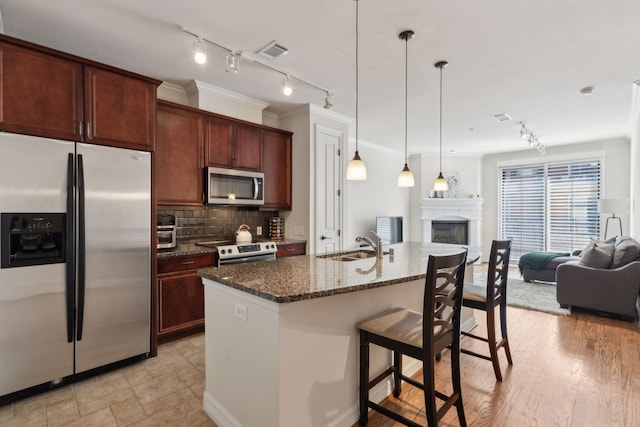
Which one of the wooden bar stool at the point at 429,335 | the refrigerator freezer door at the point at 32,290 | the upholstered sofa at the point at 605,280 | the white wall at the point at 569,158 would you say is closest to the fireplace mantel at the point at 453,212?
the white wall at the point at 569,158

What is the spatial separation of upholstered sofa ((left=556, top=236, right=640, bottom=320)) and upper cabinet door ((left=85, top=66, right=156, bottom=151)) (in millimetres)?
5004

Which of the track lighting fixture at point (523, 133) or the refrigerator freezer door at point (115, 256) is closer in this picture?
the refrigerator freezer door at point (115, 256)

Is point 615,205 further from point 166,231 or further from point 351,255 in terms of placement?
point 166,231

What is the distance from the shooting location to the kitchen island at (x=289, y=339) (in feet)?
5.08

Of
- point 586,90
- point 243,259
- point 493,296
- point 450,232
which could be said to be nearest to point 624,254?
point 586,90

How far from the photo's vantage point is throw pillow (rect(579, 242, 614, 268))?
12.4ft

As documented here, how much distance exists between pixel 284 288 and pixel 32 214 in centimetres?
192

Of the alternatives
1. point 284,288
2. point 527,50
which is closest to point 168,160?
point 284,288

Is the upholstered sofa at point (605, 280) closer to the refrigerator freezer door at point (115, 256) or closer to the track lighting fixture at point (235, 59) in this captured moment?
the track lighting fixture at point (235, 59)

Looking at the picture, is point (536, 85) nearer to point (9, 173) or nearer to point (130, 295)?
point (130, 295)

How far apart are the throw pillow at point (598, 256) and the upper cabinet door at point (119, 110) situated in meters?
5.10

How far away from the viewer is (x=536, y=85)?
345cm

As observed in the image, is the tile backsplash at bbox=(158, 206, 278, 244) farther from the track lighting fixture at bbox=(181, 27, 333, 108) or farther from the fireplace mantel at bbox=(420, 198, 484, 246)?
the fireplace mantel at bbox=(420, 198, 484, 246)

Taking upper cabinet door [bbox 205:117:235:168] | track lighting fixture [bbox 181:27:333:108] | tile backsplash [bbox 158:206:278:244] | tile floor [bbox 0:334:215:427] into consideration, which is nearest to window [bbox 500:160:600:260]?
tile backsplash [bbox 158:206:278:244]
